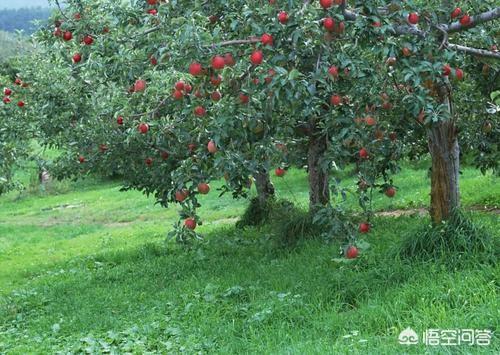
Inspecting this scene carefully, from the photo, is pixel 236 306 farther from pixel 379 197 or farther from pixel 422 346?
pixel 379 197

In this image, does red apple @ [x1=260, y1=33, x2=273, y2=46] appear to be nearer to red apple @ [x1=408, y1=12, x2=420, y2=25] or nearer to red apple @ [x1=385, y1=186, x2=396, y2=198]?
red apple @ [x1=408, y1=12, x2=420, y2=25]

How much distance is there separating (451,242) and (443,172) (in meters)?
0.74

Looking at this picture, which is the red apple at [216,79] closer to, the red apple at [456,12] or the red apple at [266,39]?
the red apple at [266,39]

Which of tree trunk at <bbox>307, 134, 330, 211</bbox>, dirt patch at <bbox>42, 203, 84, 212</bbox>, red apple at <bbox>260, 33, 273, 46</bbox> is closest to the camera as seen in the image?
red apple at <bbox>260, 33, 273, 46</bbox>

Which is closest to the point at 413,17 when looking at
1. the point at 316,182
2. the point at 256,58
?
the point at 256,58

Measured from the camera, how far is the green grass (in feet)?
15.1

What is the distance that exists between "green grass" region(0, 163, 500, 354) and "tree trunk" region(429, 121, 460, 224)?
0.42 metres

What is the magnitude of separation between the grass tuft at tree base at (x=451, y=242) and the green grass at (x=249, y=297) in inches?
4.3

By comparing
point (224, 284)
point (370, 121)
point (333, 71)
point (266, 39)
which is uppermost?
point (266, 39)

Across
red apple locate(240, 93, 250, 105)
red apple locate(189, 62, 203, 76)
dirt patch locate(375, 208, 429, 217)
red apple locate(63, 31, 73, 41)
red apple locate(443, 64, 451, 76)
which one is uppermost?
red apple locate(63, 31, 73, 41)

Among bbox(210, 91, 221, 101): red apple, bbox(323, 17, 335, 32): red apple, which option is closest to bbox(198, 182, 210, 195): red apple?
bbox(210, 91, 221, 101): red apple

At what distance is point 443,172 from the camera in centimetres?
606

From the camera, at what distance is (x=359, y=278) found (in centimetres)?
572

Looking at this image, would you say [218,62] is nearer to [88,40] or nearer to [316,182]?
[88,40]
